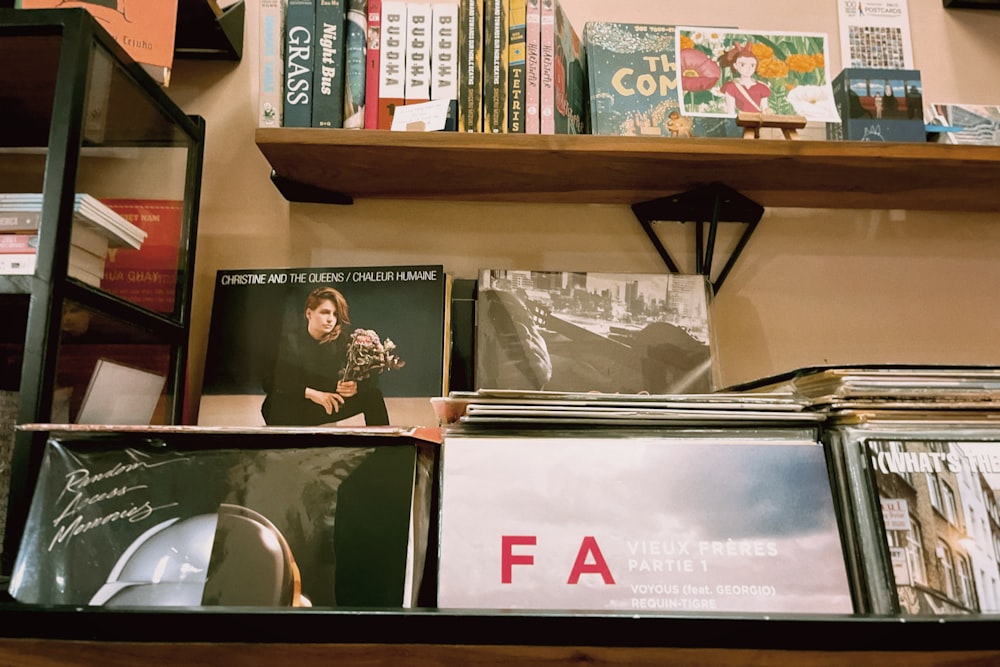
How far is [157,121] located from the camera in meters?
1.05

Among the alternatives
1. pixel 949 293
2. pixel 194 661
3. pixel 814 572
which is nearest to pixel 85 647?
pixel 194 661

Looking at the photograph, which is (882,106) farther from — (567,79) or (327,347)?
(327,347)

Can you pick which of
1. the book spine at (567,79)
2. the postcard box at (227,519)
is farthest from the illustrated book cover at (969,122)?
the postcard box at (227,519)

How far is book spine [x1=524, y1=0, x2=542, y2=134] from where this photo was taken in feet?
3.44

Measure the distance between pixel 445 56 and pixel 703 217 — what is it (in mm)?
558

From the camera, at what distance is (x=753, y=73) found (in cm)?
110

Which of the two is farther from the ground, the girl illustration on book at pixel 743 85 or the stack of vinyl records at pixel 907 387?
the girl illustration on book at pixel 743 85

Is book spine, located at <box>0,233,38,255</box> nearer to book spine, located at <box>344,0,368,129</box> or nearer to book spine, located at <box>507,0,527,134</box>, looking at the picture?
book spine, located at <box>344,0,368,129</box>

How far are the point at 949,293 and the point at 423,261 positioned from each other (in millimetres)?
1025

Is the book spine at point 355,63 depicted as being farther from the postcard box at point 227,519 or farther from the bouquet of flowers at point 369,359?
the postcard box at point 227,519

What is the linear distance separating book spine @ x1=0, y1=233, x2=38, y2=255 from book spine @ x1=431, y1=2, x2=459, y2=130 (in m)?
0.61

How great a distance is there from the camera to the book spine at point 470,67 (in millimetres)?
1050

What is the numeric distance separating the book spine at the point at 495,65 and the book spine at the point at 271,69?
1.11 ft

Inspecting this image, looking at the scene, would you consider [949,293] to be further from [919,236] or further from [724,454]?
[724,454]
